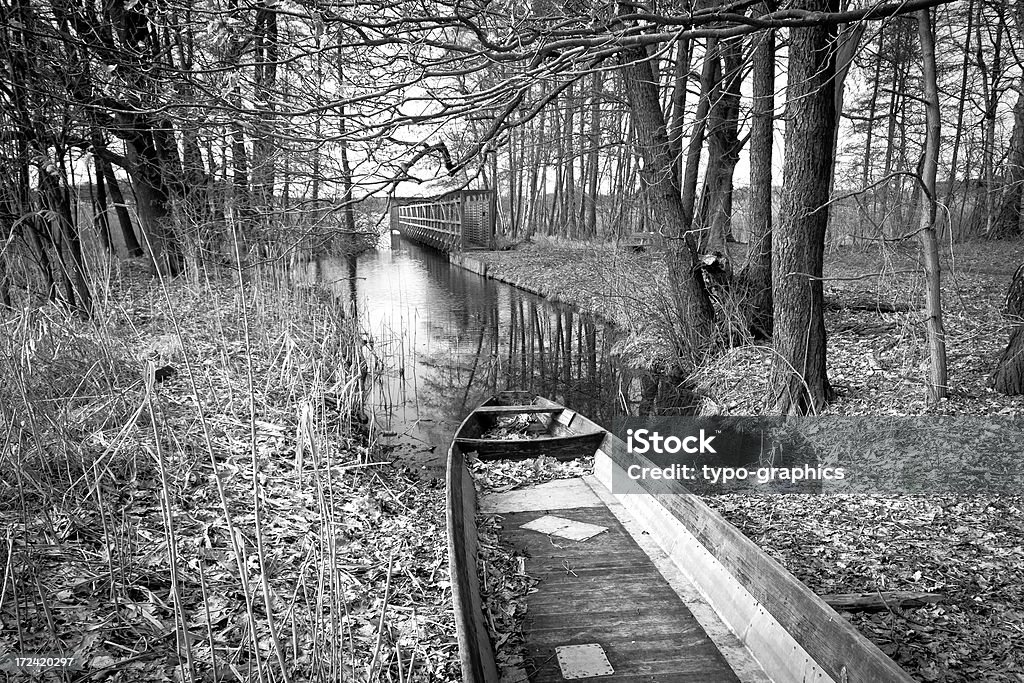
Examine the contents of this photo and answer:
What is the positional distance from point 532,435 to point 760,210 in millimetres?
4645

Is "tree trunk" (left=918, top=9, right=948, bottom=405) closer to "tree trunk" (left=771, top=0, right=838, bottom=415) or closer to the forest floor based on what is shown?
the forest floor

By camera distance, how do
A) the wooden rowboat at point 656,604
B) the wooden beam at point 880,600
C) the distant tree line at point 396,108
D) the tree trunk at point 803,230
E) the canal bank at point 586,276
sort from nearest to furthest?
the wooden rowboat at point 656,604 → the wooden beam at point 880,600 → the distant tree line at point 396,108 → the tree trunk at point 803,230 → the canal bank at point 586,276

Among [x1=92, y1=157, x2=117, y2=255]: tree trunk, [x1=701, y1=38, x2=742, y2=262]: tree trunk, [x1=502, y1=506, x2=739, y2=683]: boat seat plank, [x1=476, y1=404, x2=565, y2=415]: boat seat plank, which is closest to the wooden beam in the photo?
[x1=502, y1=506, x2=739, y2=683]: boat seat plank

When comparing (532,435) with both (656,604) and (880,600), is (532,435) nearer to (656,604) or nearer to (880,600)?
(656,604)

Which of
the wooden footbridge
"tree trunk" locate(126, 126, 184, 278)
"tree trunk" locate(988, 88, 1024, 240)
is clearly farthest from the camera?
the wooden footbridge

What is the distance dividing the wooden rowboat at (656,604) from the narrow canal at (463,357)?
2.45m

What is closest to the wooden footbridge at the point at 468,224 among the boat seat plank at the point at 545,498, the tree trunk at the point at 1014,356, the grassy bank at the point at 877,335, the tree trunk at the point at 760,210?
the grassy bank at the point at 877,335

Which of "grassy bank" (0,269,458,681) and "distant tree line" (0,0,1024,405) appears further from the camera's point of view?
"distant tree line" (0,0,1024,405)

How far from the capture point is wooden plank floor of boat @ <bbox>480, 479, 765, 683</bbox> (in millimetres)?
2971

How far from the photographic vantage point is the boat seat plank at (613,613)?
298 cm

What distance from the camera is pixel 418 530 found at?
4.56m

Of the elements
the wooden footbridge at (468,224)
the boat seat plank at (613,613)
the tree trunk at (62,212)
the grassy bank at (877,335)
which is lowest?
the boat seat plank at (613,613)

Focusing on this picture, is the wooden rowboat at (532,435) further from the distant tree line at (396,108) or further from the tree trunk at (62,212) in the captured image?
the tree trunk at (62,212)

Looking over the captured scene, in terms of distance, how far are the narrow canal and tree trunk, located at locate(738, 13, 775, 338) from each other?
76.9 inches
